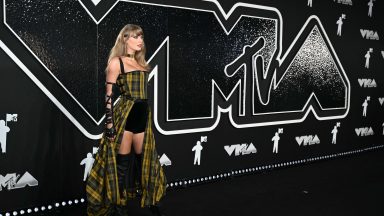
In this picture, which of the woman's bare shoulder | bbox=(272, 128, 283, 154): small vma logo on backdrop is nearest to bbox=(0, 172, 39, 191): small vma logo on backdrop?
the woman's bare shoulder

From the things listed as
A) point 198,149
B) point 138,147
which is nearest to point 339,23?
point 198,149

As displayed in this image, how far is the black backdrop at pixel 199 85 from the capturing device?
293cm

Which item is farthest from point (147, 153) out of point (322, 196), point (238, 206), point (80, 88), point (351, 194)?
point (351, 194)

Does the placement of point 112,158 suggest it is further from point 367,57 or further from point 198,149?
point 367,57

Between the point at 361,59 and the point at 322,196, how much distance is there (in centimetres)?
271

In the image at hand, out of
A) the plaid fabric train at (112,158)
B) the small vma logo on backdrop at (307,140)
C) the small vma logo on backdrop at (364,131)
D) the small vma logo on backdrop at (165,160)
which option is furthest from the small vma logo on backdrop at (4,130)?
the small vma logo on backdrop at (364,131)

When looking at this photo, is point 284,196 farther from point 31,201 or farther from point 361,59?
point 361,59

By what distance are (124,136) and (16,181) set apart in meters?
0.90

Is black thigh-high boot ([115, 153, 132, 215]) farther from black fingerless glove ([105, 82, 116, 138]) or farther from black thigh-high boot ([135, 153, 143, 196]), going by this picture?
black fingerless glove ([105, 82, 116, 138])

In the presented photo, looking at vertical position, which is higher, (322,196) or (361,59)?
(361,59)

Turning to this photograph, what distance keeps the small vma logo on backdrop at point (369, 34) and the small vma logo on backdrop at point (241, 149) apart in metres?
2.54

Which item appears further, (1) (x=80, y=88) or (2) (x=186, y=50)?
(2) (x=186, y=50)

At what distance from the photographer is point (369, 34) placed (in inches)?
223

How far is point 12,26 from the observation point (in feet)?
9.20
